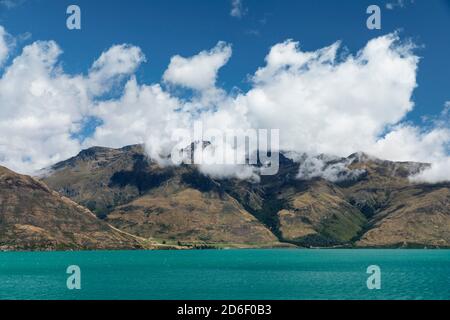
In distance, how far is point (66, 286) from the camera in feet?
508
